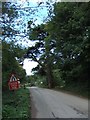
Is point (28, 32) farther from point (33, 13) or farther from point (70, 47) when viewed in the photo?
point (70, 47)

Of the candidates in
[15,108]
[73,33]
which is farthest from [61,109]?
[73,33]

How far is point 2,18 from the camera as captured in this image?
15.9 m

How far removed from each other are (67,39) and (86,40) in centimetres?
495

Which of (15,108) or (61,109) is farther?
(61,109)

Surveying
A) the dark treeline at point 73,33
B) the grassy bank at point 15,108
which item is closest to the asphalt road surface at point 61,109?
the grassy bank at point 15,108

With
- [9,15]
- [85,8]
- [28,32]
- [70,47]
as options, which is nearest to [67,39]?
[70,47]

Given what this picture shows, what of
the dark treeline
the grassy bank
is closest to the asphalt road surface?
the grassy bank

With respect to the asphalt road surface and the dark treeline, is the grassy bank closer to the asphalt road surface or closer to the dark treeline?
the asphalt road surface

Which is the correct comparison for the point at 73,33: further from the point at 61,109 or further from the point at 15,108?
the point at 15,108

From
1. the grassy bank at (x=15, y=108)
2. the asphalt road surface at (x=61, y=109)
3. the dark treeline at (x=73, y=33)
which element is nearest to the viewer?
the grassy bank at (x=15, y=108)

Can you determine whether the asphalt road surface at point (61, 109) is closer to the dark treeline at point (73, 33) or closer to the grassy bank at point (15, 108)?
the grassy bank at point (15, 108)

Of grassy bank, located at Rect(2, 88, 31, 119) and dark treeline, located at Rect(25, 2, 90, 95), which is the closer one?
grassy bank, located at Rect(2, 88, 31, 119)

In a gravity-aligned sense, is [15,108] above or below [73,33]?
below

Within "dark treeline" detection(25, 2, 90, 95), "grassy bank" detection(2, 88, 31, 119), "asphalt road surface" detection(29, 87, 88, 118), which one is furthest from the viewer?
"dark treeline" detection(25, 2, 90, 95)
